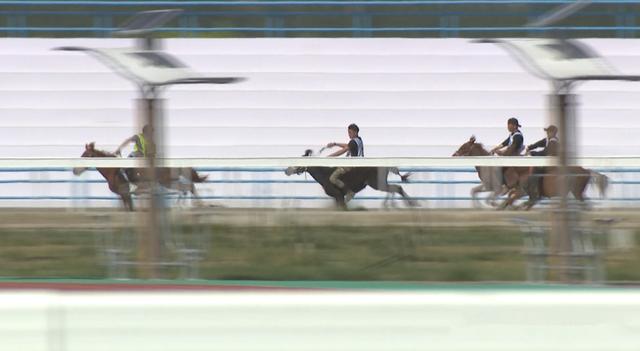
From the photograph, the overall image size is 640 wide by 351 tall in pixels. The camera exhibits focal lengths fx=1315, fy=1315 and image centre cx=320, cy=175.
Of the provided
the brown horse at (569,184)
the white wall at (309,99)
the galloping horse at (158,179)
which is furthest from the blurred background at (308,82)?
the brown horse at (569,184)

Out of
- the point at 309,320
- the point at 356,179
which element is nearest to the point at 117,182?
the point at 356,179

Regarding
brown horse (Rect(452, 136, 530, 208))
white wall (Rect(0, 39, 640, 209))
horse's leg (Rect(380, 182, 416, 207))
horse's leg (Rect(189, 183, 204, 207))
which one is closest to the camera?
horse's leg (Rect(189, 183, 204, 207))

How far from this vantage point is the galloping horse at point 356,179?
44.1 feet

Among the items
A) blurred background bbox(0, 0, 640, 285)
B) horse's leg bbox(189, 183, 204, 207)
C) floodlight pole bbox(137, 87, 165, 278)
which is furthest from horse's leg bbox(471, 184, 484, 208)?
floodlight pole bbox(137, 87, 165, 278)

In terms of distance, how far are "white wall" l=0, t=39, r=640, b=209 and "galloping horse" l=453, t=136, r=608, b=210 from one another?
6.37m

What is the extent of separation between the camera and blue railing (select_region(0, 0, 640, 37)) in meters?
22.2

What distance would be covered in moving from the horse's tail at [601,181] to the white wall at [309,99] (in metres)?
8.73

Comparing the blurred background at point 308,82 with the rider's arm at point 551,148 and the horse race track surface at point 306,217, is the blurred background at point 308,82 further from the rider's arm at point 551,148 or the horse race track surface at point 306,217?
the horse race track surface at point 306,217

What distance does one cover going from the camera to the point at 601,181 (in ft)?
37.9

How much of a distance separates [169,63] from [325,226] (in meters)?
2.52

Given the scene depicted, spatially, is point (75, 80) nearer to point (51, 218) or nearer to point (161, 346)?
point (51, 218)

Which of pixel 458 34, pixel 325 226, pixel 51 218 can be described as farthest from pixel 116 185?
pixel 458 34

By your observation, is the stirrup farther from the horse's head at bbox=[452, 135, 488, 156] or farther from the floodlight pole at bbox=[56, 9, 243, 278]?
the horse's head at bbox=[452, 135, 488, 156]

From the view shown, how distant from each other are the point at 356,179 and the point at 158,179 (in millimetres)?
3963
